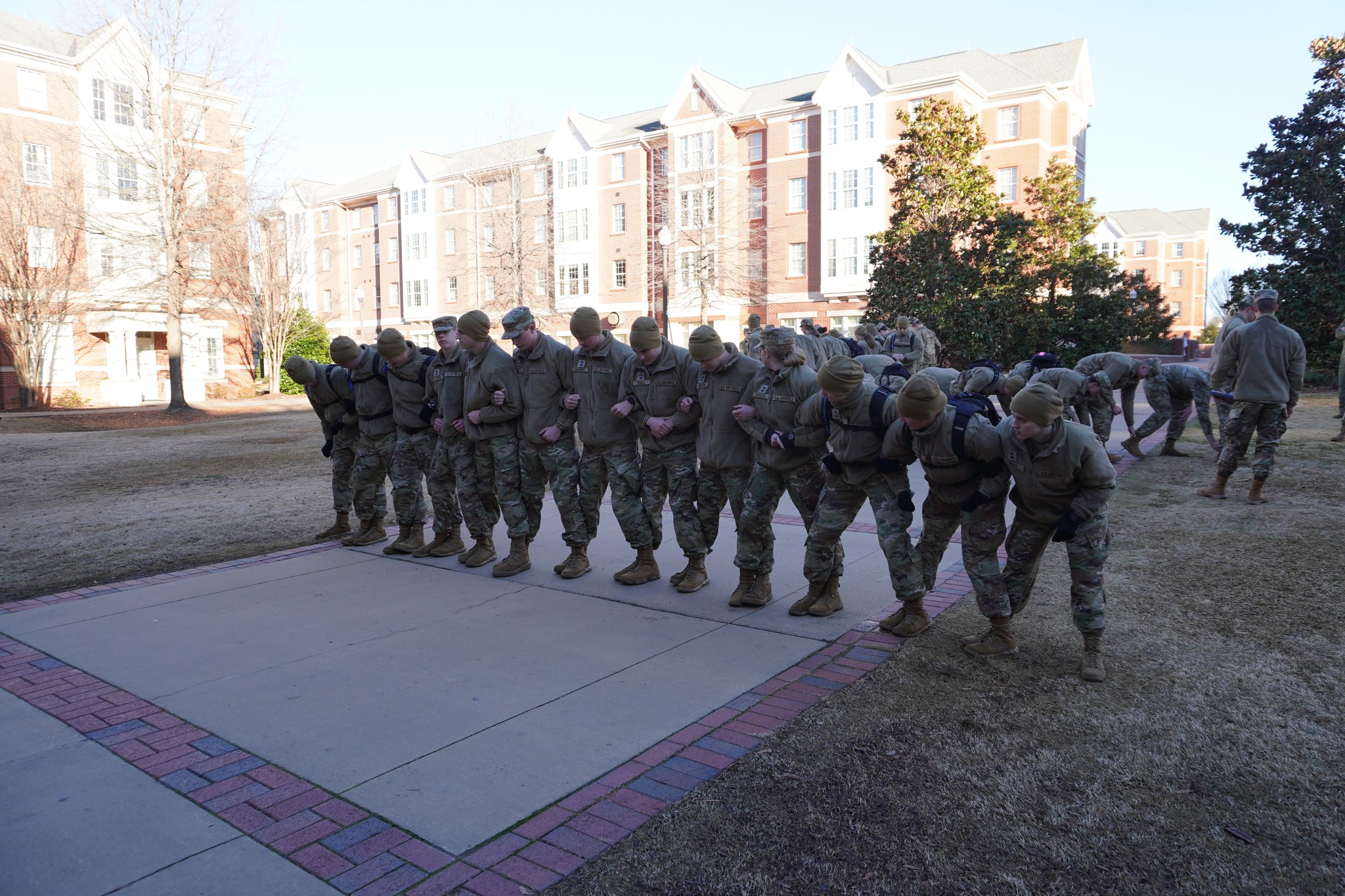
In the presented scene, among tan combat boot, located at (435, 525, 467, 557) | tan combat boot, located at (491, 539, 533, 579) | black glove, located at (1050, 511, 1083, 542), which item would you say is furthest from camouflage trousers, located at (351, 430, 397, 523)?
black glove, located at (1050, 511, 1083, 542)

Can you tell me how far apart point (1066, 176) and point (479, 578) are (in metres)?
23.4

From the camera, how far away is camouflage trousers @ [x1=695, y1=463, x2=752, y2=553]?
6266 millimetres

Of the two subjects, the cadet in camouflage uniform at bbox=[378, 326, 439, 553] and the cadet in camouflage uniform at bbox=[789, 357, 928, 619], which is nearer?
the cadet in camouflage uniform at bbox=[789, 357, 928, 619]

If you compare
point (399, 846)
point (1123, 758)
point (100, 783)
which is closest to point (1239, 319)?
point (1123, 758)

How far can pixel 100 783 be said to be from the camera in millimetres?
3764

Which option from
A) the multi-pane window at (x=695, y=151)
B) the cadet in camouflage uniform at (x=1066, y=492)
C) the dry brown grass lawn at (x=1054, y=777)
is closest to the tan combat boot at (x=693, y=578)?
the dry brown grass lawn at (x=1054, y=777)

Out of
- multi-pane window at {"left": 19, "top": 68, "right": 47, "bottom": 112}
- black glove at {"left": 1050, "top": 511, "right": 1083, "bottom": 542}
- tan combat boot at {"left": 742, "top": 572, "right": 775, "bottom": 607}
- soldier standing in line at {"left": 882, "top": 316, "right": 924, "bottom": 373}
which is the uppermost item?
multi-pane window at {"left": 19, "top": 68, "right": 47, "bottom": 112}

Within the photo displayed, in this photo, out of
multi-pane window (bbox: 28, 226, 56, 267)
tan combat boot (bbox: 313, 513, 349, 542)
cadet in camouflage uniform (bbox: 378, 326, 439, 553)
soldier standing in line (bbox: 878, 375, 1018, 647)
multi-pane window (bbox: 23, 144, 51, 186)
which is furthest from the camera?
multi-pane window (bbox: 23, 144, 51, 186)

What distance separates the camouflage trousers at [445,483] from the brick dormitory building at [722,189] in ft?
89.8

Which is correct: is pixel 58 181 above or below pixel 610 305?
above

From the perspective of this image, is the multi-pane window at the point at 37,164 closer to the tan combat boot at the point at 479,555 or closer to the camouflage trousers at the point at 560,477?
the tan combat boot at the point at 479,555

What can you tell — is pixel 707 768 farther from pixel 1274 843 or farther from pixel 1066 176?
→ pixel 1066 176

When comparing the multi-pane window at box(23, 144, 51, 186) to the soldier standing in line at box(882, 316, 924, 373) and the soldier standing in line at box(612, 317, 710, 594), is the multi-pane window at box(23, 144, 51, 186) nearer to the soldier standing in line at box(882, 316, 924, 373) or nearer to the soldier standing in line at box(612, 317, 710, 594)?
the soldier standing in line at box(882, 316, 924, 373)

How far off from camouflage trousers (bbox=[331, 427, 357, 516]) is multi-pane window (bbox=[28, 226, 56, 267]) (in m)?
28.6
